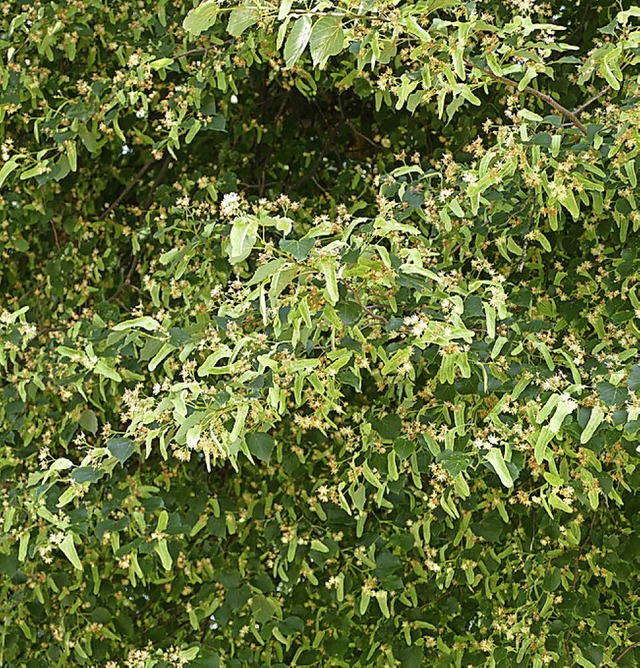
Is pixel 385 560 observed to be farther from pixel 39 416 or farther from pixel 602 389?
pixel 39 416

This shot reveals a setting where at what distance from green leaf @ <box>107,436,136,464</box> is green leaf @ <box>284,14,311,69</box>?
46 centimetres

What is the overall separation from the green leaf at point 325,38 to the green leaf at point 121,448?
0.46 meters

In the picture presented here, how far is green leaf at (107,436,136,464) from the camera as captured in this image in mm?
1069

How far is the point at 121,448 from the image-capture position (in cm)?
108

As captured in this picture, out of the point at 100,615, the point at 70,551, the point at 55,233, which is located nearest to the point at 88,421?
the point at 100,615

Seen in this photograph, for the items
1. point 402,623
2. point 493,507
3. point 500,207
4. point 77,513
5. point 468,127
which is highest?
point 500,207

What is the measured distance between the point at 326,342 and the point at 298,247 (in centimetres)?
23

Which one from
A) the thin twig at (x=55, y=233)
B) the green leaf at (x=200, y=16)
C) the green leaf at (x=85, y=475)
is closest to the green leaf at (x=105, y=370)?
the green leaf at (x=85, y=475)

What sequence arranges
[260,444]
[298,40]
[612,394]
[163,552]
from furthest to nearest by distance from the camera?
[163,552], [260,444], [612,394], [298,40]

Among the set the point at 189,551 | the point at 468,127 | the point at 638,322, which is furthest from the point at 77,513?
the point at 468,127

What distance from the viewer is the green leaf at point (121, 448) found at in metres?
1.07

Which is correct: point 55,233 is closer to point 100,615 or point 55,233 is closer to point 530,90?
point 100,615

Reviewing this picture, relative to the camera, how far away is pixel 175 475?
1757 mm

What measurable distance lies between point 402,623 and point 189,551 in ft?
1.27
